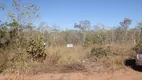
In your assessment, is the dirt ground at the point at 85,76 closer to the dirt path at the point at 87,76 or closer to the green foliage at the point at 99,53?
the dirt path at the point at 87,76

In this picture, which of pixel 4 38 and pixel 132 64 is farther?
pixel 4 38

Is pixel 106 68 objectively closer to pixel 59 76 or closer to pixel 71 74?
pixel 71 74

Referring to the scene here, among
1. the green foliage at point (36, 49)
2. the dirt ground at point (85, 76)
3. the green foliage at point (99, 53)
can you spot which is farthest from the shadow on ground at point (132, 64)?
the green foliage at point (36, 49)

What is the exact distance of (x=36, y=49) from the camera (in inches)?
310

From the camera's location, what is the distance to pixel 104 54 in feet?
30.3

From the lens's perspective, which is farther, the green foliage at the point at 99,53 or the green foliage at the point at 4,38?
the green foliage at the point at 99,53

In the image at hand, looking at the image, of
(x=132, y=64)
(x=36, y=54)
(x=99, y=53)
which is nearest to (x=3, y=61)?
(x=36, y=54)

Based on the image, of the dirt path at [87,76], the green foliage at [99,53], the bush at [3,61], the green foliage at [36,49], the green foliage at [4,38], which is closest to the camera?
the dirt path at [87,76]

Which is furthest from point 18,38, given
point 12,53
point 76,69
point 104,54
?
point 104,54

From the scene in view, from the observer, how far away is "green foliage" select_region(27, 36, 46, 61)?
7.88 meters

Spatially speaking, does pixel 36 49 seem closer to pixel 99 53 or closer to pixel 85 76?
pixel 85 76

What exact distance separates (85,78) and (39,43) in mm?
3043

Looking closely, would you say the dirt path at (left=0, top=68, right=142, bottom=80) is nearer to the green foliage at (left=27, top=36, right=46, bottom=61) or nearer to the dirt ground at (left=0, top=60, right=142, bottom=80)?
the dirt ground at (left=0, top=60, right=142, bottom=80)

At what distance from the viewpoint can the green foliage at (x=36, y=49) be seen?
788 centimetres
